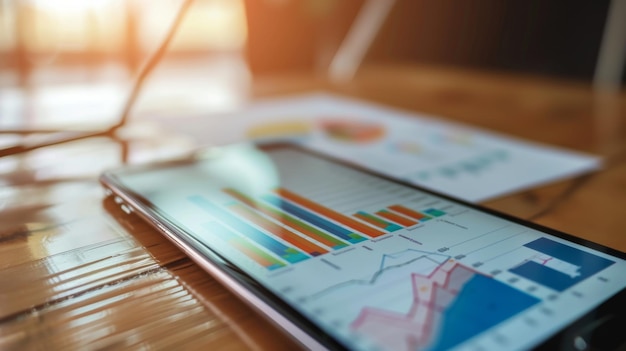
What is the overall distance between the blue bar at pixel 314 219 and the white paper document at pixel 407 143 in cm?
14

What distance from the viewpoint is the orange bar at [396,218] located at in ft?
1.08

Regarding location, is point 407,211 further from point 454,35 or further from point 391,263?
point 454,35

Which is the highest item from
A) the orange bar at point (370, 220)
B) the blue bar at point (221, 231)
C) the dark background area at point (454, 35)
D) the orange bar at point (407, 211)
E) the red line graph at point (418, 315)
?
the dark background area at point (454, 35)

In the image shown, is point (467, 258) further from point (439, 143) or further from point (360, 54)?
point (360, 54)

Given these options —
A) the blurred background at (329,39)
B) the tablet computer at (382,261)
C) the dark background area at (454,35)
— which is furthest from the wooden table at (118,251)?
the dark background area at (454,35)

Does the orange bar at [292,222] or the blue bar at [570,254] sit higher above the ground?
the blue bar at [570,254]

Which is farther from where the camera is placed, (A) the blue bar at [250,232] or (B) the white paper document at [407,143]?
(B) the white paper document at [407,143]

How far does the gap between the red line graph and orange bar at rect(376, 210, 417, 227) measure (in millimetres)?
62

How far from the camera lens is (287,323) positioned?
9.2 inches

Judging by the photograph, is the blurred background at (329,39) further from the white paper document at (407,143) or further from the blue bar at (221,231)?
the blue bar at (221,231)

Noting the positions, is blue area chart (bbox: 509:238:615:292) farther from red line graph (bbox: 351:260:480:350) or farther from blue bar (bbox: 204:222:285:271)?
blue bar (bbox: 204:222:285:271)

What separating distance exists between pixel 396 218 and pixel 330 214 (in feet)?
0.14

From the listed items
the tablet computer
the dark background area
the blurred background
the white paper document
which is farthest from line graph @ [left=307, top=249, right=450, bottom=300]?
the dark background area

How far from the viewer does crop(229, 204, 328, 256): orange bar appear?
294 mm
